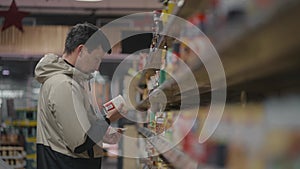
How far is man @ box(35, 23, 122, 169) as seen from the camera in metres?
2.47

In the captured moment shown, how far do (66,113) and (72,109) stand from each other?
0.04m

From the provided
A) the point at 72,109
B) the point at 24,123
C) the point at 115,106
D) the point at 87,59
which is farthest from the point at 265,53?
the point at 24,123

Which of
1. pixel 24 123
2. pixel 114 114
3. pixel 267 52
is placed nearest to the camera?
pixel 267 52

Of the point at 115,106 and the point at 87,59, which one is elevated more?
the point at 87,59

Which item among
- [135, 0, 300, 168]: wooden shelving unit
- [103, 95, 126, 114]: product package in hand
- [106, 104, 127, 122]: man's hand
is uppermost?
[135, 0, 300, 168]: wooden shelving unit

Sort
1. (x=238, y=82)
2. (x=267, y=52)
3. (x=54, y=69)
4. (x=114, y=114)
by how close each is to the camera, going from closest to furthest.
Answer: (x=267, y=52) < (x=238, y=82) < (x=54, y=69) < (x=114, y=114)

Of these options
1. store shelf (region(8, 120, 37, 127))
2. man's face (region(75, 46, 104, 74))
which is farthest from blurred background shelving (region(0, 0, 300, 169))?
store shelf (region(8, 120, 37, 127))

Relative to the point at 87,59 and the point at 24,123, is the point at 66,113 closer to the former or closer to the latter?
the point at 87,59

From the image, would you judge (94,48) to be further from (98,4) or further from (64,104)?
(98,4)

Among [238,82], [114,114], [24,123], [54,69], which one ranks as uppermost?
[54,69]

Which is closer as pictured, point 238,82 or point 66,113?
point 238,82

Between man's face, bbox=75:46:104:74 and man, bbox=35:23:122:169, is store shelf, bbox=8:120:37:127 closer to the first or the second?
man, bbox=35:23:122:169

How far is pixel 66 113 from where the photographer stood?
2451 millimetres

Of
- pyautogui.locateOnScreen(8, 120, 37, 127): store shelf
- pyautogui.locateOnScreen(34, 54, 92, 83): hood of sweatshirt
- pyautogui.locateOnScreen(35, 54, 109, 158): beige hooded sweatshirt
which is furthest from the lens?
pyautogui.locateOnScreen(8, 120, 37, 127): store shelf
